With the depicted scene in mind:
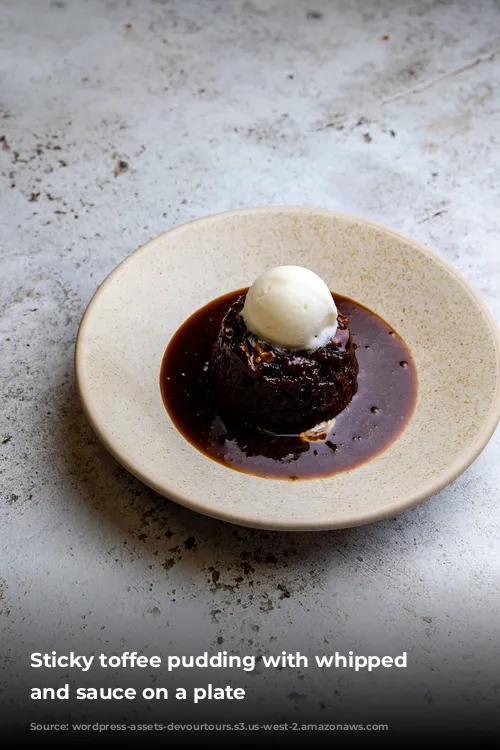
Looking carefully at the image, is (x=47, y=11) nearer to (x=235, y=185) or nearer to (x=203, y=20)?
(x=203, y=20)

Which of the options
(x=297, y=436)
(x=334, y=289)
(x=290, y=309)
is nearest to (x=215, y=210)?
(x=334, y=289)

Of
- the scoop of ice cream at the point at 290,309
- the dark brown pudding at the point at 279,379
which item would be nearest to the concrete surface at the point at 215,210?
the dark brown pudding at the point at 279,379

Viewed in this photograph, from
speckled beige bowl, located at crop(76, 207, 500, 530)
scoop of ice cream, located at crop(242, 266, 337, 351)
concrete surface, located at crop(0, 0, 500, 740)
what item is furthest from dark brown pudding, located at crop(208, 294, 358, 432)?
concrete surface, located at crop(0, 0, 500, 740)

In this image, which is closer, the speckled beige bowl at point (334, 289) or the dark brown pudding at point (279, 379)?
the speckled beige bowl at point (334, 289)

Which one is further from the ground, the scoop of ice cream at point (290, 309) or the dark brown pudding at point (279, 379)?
the scoop of ice cream at point (290, 309)

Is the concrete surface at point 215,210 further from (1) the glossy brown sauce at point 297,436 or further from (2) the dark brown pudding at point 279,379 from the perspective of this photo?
(2) the dark brown pudding at point 279,379

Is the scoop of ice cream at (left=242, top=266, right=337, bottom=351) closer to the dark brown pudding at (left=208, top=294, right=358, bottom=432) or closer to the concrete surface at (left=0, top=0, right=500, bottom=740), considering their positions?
the dark brown pudding at (left=208, top=294, right=358, bottom=432)
